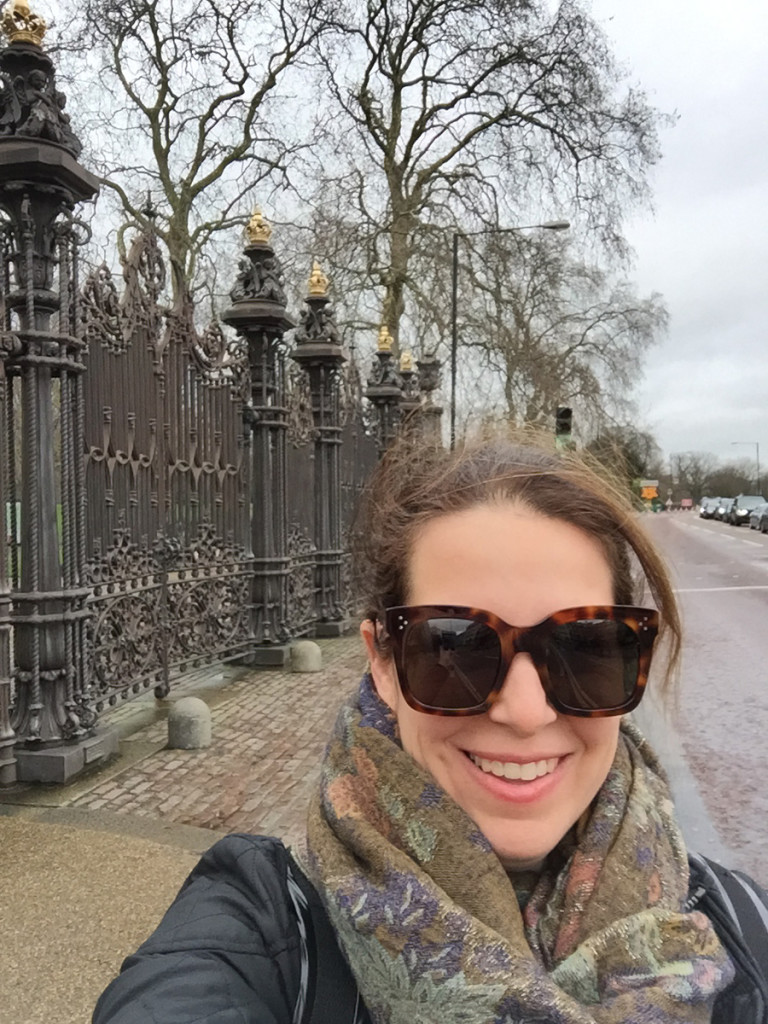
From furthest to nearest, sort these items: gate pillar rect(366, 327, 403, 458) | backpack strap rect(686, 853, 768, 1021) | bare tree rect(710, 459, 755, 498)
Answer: bare tree rect(710, 459, 755, 498), gate pillar rect(366, 327, 403, 458), backpack strap rect(686, 853, 768, 1021)

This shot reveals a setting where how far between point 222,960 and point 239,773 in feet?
14.2

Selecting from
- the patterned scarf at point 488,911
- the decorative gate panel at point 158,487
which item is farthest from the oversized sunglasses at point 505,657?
the decorative gate panel at point 158,487

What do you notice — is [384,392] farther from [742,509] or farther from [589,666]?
[742,509]

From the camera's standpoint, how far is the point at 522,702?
127 centimetres

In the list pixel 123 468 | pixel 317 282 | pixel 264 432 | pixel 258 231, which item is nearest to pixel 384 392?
pixel 317 282

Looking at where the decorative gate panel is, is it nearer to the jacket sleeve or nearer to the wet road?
the wet road

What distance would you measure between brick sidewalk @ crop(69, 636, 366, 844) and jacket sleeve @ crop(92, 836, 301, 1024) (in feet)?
6.80

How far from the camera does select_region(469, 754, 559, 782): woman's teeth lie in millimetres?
1281

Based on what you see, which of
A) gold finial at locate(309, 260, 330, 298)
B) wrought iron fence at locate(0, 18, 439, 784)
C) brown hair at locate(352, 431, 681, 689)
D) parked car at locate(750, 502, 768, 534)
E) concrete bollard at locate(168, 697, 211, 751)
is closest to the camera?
brown hair at locate(352, 431, 681, 689)

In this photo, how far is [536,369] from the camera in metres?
25.2

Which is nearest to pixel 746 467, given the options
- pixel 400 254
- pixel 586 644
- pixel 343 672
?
pixel 400 254

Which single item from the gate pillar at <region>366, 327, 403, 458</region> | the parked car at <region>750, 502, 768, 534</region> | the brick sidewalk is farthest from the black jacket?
the parked car at <region>750, 502, 768, 534</region>

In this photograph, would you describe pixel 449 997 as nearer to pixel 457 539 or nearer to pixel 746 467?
pixel 457 539

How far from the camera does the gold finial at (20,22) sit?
15.7ft
